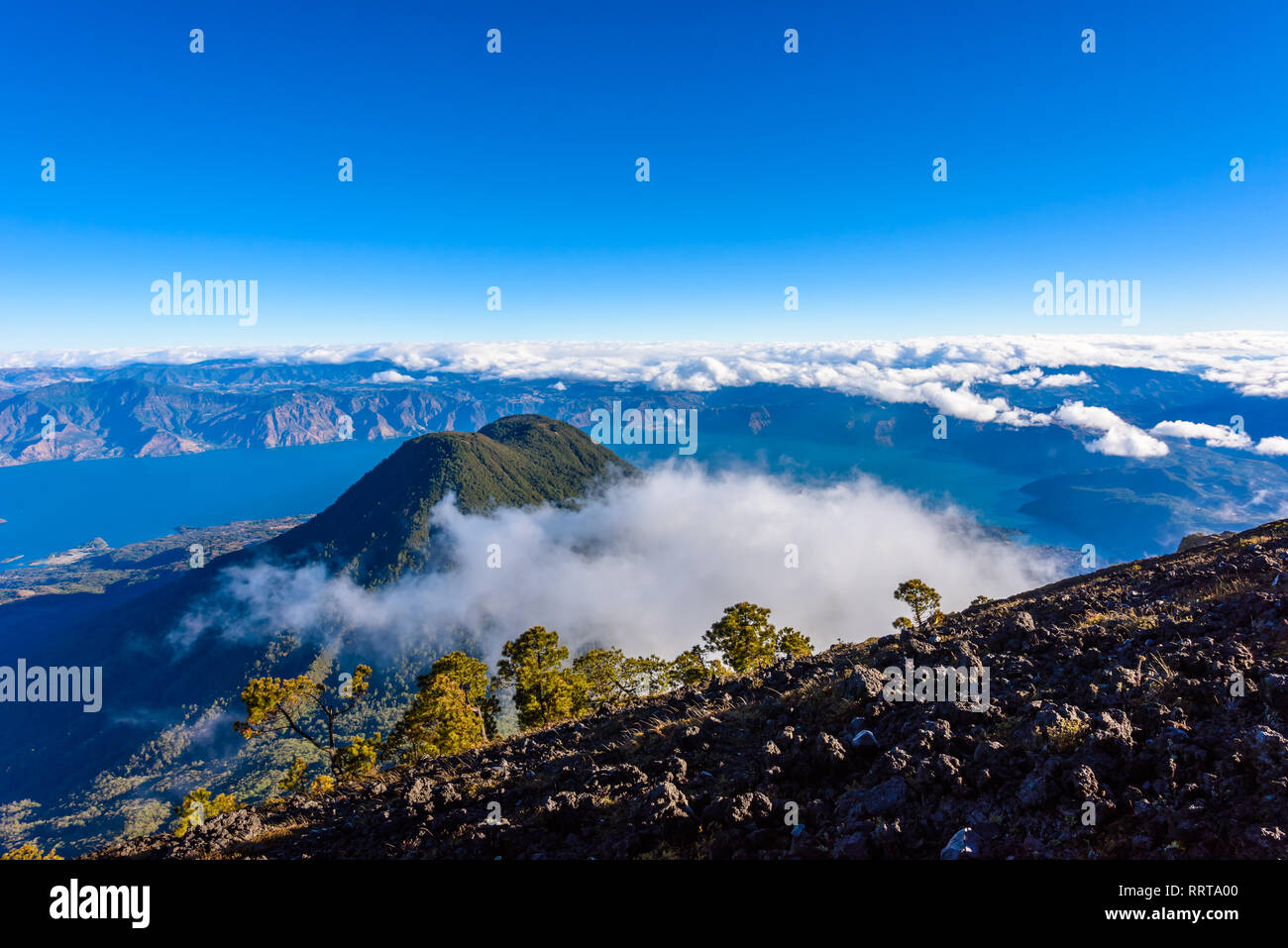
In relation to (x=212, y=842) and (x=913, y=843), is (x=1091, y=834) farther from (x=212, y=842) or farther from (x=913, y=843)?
(x=212, y=842)

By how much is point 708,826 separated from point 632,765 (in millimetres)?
4001

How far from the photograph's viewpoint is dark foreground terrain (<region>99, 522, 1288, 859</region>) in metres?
7.90

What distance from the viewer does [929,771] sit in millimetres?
9742

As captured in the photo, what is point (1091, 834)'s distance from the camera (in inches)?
301

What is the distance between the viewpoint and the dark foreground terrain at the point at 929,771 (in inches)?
311

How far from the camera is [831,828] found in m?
9.31

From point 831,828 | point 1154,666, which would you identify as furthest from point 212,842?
point 1154,666

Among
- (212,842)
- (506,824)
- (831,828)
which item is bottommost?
(212,842)

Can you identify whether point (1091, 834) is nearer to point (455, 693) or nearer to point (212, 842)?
point (212, 842)

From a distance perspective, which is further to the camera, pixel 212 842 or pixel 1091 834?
pixel 212 842
